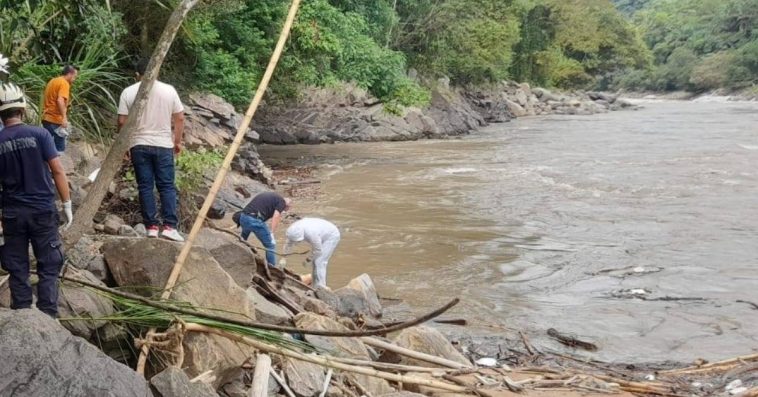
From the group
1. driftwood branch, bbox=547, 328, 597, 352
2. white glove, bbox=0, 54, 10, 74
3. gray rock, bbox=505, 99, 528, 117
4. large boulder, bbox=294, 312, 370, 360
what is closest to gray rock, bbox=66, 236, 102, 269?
white glove, bbox=0, 54, 10, 74

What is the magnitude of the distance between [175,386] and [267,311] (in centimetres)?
184

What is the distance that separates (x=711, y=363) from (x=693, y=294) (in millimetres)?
2582

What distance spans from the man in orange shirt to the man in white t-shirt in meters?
1.86

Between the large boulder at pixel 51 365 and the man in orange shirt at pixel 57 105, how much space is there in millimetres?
4818

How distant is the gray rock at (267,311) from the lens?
5125 mm

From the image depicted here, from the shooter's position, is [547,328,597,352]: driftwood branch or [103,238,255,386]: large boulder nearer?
[103,238,255,386]: large boulder

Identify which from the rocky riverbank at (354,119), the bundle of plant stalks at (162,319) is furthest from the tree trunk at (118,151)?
the rocky riverbank at (354,119)

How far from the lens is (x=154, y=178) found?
19.6 ft

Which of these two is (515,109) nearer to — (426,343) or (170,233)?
(426,343)

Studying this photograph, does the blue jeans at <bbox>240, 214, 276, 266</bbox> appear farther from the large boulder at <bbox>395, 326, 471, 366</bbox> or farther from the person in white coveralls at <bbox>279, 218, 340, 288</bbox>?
the large boulder at <bbox>395, 326, 471, 366</bbox>

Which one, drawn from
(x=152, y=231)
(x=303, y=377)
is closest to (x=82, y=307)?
(x=303, y=377)

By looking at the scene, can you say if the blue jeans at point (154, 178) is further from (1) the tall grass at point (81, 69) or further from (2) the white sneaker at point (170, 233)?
(1) the tall grass at point (81, 69)

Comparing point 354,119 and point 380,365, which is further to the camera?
point 354,119

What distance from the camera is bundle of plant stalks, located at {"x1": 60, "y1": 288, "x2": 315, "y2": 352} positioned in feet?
13.5
